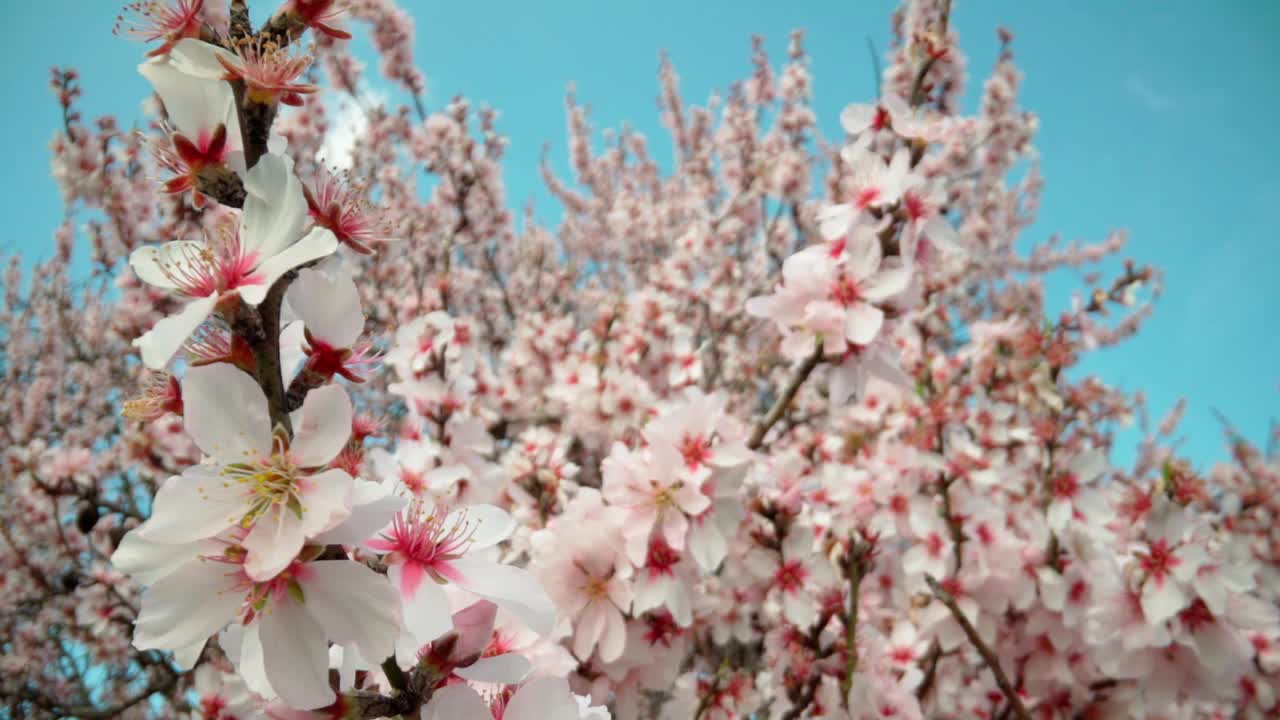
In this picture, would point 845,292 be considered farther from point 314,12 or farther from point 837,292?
point 314,12

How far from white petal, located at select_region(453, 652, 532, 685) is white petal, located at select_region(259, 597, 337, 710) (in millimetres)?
157

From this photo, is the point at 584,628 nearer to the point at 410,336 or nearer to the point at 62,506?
the point at 410,336

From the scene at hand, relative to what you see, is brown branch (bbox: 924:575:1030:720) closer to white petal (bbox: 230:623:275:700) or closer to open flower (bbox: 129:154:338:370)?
white petal (bbox: 230:623:275:700)

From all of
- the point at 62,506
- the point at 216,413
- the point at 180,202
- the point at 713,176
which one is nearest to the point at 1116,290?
the point at 216,413

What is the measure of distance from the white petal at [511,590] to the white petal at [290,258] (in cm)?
36

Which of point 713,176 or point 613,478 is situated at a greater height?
point 713,176

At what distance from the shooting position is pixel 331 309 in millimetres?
741

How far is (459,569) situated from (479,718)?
0.50 ft

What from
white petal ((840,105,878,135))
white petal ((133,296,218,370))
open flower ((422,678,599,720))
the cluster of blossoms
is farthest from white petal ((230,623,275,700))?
white petal ((840,105,878,135))

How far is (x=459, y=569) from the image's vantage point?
78 centimetres

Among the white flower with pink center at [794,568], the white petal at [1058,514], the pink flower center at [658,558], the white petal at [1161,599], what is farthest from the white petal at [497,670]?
the white petal at [1058,514]

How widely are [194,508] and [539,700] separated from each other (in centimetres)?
42

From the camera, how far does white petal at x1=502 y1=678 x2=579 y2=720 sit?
0.80m

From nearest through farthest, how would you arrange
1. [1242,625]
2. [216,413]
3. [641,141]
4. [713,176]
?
[216,413] → [1242,625] → [713,176] → [641,141]
